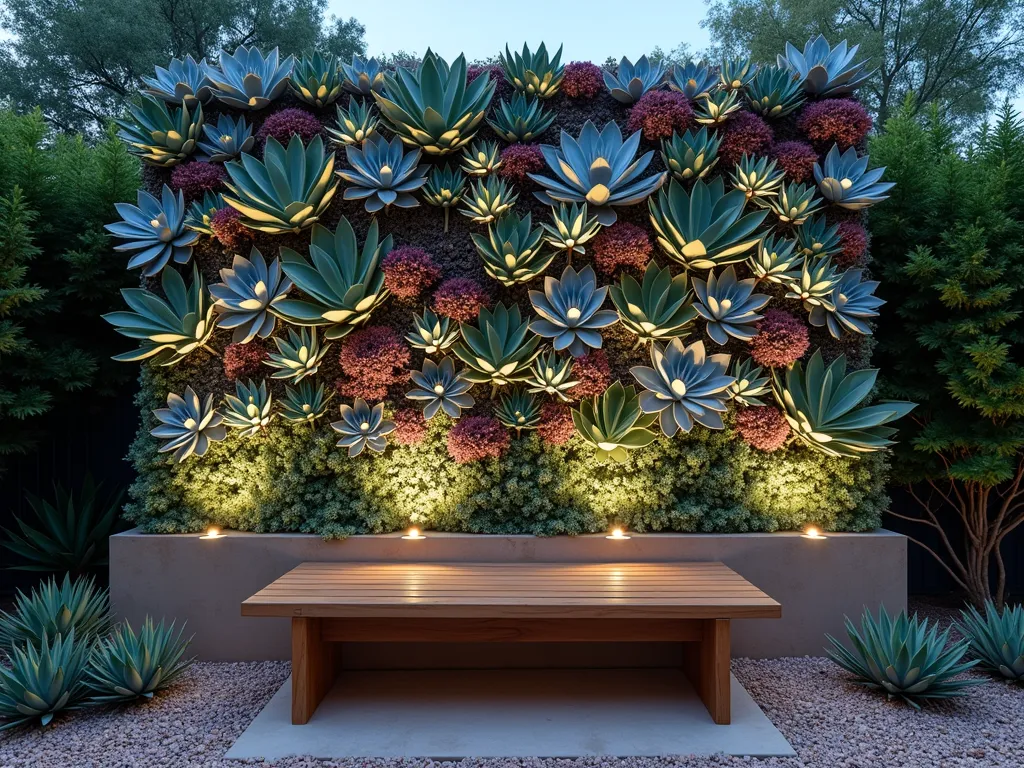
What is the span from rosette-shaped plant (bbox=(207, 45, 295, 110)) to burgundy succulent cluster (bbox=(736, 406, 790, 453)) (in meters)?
3.01

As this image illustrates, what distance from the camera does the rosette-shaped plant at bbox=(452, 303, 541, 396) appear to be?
9.65 feet

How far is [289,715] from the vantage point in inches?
95.7

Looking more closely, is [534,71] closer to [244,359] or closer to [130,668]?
[244,359]

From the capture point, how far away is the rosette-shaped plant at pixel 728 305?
9.84ft

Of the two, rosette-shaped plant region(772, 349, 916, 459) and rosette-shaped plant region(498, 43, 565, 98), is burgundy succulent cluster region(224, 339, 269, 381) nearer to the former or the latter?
rosette-shaped plant region(498, 43, 565, 98)

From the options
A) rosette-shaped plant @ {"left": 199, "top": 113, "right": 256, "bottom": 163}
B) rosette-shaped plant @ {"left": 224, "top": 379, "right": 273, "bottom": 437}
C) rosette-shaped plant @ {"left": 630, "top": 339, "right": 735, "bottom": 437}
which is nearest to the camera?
rosette-shaped plant @ {"left": 630, "top": 339, "right": 735, "bottom": 437}

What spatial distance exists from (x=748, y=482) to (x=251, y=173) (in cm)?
298

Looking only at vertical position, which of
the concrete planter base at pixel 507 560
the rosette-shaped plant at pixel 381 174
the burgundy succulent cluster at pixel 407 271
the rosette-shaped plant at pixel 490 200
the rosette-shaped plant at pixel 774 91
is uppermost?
the rosette-shaped plant at pixel 774 91

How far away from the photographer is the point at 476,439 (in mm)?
2969

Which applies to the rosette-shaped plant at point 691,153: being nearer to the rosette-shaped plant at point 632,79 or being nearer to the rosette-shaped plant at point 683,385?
the rosette-shaped plant at point 632,79

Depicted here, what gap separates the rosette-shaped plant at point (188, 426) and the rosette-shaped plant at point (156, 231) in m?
0.69

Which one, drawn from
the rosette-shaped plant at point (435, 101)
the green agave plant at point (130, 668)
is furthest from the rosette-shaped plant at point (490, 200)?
the green agave plant at point (130, 668)

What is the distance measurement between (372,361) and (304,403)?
423mm

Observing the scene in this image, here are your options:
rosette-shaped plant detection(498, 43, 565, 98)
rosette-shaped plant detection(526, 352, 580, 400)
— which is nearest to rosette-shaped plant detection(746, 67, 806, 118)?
rosette-shaped plant detection(498, 43, 565, 98)
